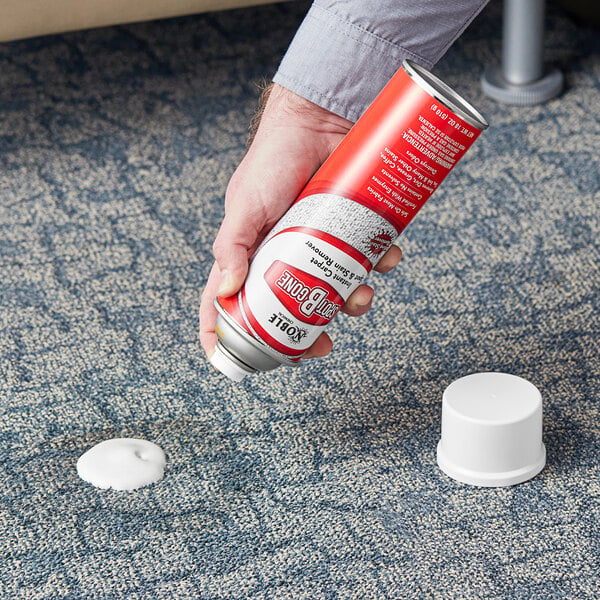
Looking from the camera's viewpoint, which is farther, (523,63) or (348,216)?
(523,63)

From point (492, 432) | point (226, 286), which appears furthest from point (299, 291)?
point (492, 432)

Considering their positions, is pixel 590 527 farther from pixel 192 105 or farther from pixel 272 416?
pixel 192 105

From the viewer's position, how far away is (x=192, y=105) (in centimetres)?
144

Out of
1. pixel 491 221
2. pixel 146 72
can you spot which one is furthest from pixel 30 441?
pixel 146 72

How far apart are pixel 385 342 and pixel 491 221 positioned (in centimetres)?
27

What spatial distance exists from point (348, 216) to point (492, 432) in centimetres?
22

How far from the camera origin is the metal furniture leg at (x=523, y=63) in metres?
1.36

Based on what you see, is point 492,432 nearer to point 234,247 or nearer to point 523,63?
point 234,247

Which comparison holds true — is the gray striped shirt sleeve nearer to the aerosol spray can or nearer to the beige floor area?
the aerosol spray can

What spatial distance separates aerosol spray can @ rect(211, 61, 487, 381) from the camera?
2.36ft

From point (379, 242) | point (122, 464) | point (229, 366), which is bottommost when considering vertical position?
point (122, 464)

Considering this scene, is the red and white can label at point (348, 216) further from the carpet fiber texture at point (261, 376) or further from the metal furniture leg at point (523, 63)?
the metal furniture leg at point (523, 63)

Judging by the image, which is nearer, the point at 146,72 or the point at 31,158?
the point at 31,158

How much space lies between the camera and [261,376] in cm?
95
